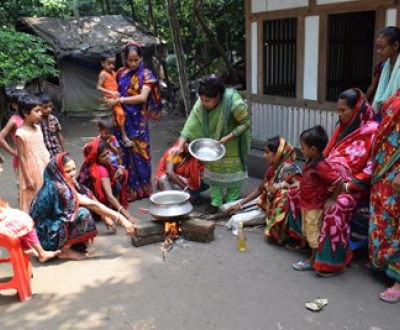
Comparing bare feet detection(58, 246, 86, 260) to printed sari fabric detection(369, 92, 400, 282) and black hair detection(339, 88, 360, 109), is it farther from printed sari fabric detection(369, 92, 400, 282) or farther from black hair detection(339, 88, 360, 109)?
black hair detection(339, 88, 360, 109)

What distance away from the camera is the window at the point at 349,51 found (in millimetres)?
7227

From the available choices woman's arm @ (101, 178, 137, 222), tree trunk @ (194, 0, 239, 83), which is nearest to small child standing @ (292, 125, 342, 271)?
woman's arm @ (101, 178, 137, 222)

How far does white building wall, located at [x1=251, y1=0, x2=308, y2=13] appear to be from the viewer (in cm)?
585

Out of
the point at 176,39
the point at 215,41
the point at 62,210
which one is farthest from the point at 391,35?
the point at 215,41

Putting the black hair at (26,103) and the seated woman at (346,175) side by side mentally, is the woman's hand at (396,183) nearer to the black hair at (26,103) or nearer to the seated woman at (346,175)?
the seated woman at (346,175)

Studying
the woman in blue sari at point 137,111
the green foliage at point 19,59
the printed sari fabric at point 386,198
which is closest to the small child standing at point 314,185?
the printed sari fabric at point 386,198

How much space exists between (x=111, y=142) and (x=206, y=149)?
1102mm

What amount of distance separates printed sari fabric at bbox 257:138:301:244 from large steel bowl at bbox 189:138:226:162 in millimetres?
665

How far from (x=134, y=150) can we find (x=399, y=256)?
11.2 ft

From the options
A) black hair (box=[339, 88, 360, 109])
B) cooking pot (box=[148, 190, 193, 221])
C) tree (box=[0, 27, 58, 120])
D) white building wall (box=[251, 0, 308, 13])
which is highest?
white building wall (box=[251, 0, 308, 13])

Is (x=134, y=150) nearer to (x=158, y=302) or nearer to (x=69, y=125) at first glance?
(x=158, y=302)

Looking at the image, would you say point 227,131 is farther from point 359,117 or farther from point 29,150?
point 29,150

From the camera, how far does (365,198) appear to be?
146 inches

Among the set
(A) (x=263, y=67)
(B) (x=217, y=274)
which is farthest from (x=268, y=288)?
(A) (x=263, y=67)
